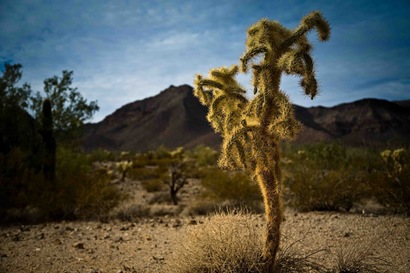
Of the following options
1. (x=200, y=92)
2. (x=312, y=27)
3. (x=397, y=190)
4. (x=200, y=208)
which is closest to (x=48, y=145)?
(x=200, y=208)

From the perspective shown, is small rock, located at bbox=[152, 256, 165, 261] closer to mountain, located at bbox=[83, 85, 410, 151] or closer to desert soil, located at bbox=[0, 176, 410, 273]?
desert soil, located at bbox=[0, 176, 410, 273]

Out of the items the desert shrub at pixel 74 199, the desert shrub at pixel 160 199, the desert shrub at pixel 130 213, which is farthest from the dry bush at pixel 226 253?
the desert shrub at pixel 160 199

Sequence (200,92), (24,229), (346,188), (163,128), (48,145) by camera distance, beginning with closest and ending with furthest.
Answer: (200,92), (24,229), (346,188), (48,145), (163,128)

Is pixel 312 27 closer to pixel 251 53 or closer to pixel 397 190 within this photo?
pixel 251 53

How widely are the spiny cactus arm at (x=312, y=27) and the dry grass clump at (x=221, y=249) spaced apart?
237cm

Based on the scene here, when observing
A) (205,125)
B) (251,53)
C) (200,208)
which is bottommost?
(200,208)

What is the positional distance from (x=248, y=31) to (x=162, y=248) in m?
4.44

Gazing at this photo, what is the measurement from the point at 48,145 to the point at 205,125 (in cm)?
7991

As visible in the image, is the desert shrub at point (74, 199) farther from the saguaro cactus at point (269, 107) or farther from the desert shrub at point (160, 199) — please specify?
the saguaro cactus at point (269, 107)

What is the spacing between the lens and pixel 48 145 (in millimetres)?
12312

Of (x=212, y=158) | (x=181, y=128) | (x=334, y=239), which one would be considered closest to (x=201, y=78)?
(x=334, y=239)

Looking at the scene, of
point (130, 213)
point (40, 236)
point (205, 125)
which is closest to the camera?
point (40, 236)

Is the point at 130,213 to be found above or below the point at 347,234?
above

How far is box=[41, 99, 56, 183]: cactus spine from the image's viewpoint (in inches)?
458
